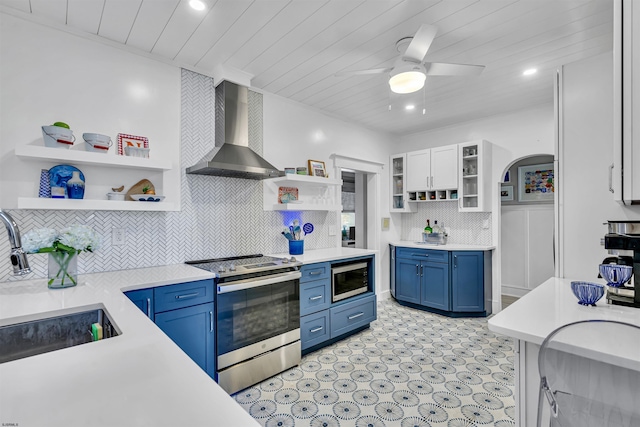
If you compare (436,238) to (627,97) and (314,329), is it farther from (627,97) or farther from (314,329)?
(627,97)

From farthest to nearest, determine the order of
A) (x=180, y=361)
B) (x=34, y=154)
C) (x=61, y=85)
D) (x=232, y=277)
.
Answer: (x=232, y=277) < (x=61, y=85) < (x=34, y=154) < (x=180, y=361)

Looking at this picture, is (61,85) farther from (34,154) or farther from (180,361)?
(180,361)

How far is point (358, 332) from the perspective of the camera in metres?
3.55

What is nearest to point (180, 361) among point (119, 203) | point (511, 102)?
point (119, 203)

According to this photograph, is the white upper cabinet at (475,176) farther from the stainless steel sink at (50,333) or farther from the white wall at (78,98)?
the stainless steel sink at (50,333)

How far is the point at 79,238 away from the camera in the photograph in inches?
70.3

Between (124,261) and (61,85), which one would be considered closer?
(61,85)

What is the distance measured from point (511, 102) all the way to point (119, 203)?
165 inches

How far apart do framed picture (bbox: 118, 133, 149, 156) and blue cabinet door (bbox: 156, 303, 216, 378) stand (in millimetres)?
1321

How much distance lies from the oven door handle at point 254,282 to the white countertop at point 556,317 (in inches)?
65.5

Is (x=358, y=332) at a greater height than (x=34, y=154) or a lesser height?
lesser

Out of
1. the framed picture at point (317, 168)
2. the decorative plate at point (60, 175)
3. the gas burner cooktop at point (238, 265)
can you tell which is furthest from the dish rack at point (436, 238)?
the decorative plate at point (60, 175)

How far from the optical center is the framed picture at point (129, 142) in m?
2.43

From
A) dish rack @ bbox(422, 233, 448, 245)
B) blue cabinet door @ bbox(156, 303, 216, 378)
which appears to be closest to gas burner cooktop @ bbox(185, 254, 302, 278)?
blue cabinet door @ bbox(156, 303, 216, 378)
